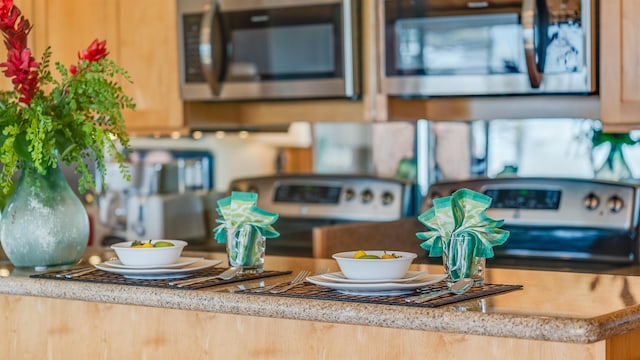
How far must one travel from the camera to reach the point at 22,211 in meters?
2.21

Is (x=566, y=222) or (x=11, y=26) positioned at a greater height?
(x=11, y=26)

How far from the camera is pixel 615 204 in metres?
2.93

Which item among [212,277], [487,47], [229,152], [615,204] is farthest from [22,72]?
[229,152]

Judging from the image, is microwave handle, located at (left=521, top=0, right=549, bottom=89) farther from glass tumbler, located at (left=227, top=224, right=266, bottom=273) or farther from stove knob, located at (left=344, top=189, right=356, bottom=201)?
glass tumbler, located at (left=227, top=224, right=266, bottom=273)

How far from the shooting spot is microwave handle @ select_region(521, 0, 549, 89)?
2855 mm

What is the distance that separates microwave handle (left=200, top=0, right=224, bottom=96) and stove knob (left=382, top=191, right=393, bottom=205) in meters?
0.66

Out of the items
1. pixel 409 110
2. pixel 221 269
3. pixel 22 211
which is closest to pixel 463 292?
pixel 221 269

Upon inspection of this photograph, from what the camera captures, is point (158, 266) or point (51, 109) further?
point (51, 109)

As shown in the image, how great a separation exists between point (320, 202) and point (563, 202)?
32.3 inches

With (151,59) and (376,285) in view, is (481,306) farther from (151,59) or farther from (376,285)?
(151,59)

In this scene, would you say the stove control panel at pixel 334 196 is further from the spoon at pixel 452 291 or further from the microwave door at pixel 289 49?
the spoon at pixel 452 291

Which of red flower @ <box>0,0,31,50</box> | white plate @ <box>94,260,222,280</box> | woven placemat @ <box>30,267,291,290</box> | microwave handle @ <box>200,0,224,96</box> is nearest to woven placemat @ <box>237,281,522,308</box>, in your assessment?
woven placemat @ <box>30,267,291,290</box>

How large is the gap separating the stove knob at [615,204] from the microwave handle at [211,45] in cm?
130

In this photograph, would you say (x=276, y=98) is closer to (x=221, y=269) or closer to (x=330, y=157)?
(x=330, y=157)
